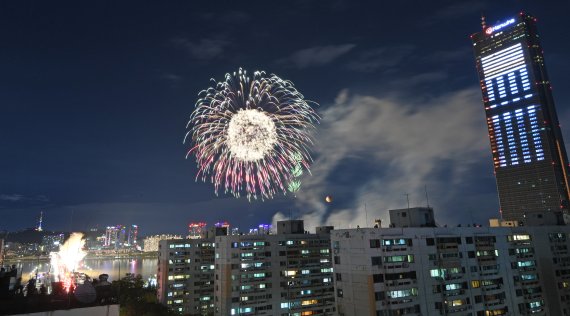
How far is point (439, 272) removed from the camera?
50.7 m

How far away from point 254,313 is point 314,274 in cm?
1563

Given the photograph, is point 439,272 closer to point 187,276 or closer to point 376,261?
point 376,261

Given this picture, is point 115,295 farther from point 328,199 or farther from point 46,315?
point 328,199

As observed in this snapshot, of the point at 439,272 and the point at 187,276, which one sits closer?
the point at 439,272

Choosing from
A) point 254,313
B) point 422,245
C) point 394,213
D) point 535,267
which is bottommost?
point 254,313

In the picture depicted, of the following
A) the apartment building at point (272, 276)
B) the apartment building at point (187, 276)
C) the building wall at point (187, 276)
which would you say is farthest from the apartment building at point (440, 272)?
the building wall at point (187, 276)

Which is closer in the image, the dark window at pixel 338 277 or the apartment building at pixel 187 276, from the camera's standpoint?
the dark window at pixel 338 277

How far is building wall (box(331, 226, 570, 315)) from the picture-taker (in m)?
47.1

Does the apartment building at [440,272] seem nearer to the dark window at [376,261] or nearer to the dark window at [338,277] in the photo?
the dark window at [376,261]

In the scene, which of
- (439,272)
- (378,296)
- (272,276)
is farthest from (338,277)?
(272,276)

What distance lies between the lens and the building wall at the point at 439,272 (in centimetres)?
4712

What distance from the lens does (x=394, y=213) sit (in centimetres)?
6000

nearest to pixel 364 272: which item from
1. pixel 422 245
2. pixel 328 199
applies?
pixel 422 245

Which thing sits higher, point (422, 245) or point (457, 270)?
point (422, 245)
